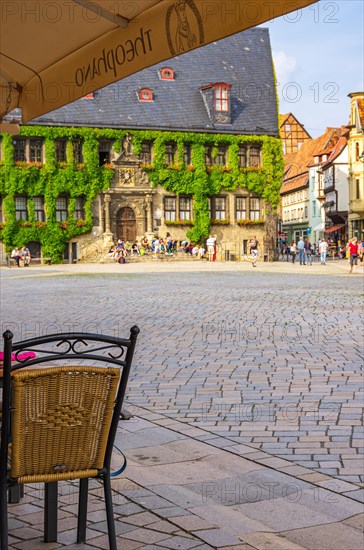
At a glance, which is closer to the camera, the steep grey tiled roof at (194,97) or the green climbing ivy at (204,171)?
the steep grey tiled roof at (194,97)

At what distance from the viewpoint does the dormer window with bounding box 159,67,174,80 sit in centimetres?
5828

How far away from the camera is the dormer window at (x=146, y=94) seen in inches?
2232

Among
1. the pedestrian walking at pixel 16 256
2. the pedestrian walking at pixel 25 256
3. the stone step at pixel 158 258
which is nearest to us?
the pedestrian walking at pixel 16 256

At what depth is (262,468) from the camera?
5004 mm

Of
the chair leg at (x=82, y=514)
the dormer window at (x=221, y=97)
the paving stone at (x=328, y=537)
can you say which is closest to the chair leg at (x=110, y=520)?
the chair leg at (x=82, y=514)

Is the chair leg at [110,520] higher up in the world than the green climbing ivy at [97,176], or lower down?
lower down

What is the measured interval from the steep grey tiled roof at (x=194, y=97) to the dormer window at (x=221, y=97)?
943 mm

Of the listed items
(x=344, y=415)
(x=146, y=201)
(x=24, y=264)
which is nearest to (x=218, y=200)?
(x=146, y=201)

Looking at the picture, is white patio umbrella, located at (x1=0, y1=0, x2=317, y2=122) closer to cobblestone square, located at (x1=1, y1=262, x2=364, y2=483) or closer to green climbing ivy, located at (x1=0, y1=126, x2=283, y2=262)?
cobblestone square, located at (x1=1, y1=262, x2=364, y2=483)

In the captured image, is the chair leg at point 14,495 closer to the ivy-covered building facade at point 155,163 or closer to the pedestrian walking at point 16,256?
the pedestrian walking at point 16,256

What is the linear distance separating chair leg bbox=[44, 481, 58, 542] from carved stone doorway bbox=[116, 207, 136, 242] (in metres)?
52.1

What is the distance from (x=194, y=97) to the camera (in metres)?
58.7

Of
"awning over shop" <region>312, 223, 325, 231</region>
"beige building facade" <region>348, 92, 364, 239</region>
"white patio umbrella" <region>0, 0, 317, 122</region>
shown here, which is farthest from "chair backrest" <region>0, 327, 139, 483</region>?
"awning over shop" <region>312, 223, 325, 231</region>

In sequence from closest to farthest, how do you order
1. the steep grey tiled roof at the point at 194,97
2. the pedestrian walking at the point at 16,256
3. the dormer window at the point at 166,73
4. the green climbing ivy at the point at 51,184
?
the pedestrian walking at the point at 16,256 → the green climbing ivy at the point at 51,184 → the steep grey tiled roof at the point at 194,97 → the dormer window at the point at 166,73
